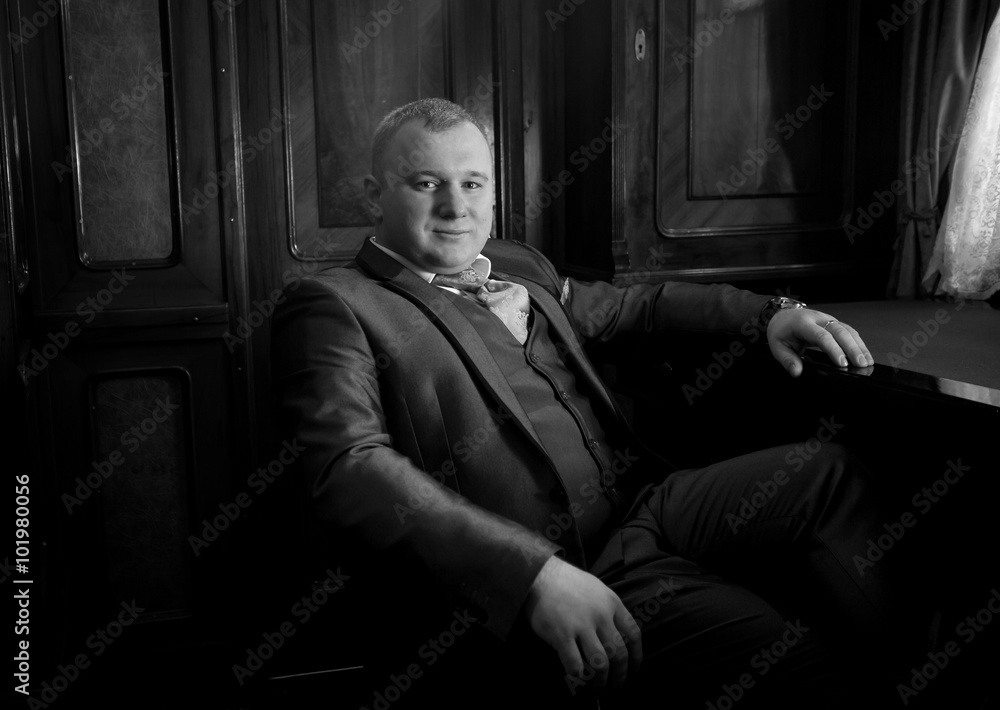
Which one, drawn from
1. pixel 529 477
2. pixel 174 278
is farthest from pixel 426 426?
pixel 174 278

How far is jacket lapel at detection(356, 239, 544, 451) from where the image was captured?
1.59 metres

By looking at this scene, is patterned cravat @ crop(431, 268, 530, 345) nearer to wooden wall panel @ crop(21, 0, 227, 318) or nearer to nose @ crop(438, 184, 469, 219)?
nose @ crop(438, 184, 469, 219)

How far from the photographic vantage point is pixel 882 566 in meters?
1.40

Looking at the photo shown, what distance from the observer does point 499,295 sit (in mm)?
1836

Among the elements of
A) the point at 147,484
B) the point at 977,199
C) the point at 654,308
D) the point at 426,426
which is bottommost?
the point at 147,484

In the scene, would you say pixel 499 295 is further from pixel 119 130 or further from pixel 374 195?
pixel 119 130

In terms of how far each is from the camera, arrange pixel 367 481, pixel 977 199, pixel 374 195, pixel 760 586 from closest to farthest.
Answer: pixel 367 481, pixel 760 586, pixel 374 195, pixel 977 199

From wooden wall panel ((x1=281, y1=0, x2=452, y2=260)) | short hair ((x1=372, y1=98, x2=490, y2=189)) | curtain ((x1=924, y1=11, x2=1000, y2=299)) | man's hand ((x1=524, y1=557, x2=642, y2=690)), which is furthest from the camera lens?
wooden wall panel ((x1=281, y1=0, x2=452, y2=260))

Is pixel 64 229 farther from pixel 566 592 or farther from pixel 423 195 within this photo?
pixel 566 592

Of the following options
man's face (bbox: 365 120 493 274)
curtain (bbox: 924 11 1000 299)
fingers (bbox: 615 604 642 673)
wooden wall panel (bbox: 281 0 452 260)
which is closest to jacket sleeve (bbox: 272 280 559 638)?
fingers (bbox: 615 604 642 673)

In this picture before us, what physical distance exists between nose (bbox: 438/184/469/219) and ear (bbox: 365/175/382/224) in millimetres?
145

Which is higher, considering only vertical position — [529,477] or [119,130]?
[119,130]

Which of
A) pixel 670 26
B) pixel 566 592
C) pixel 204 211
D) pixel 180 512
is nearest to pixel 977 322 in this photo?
pixel 670 26

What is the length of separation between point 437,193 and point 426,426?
18.6 inches
